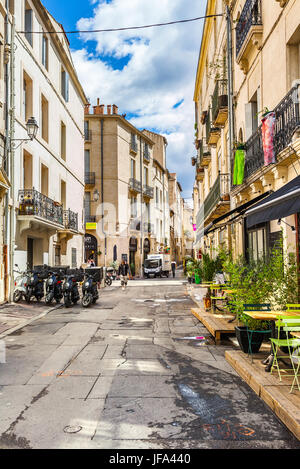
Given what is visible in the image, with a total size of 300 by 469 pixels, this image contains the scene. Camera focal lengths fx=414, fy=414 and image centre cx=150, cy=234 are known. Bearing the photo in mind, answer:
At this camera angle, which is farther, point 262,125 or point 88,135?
point 88,135

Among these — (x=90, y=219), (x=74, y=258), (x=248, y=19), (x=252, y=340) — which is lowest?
A: (x=252, y=340)

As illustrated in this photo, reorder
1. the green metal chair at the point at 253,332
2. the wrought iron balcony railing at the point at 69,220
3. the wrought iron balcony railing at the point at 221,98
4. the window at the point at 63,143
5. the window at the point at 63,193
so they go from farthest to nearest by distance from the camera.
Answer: the window at the point at 63,143 < the window at the point at 63,193 < the wrought iron balcony railing at the point at 69,220 < the wrought iron balcony railing at the point at 221,98 < the green metal chair at the point at 253,332

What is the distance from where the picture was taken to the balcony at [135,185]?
38.8 metres

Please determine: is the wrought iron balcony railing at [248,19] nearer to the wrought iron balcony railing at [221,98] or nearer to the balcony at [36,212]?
the wrought iron balcony railing at [221,98]

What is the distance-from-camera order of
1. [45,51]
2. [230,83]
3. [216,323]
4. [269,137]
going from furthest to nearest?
1. [45,51]
2. [230,83]
3. [269,137]
4. [216,323]

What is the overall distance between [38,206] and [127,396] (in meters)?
12.0

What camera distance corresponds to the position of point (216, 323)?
8539 mm

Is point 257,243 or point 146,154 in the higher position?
point 146,154

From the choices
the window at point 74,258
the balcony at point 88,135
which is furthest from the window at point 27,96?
the balcony at point 88,135

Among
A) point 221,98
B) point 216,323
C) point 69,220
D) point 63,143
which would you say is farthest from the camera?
point 63,143

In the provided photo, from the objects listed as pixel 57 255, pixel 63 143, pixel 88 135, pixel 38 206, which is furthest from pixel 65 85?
pixel 88 135

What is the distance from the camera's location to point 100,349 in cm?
723

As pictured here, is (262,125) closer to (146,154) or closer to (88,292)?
(88,292)

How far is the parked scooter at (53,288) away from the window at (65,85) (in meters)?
11.7
